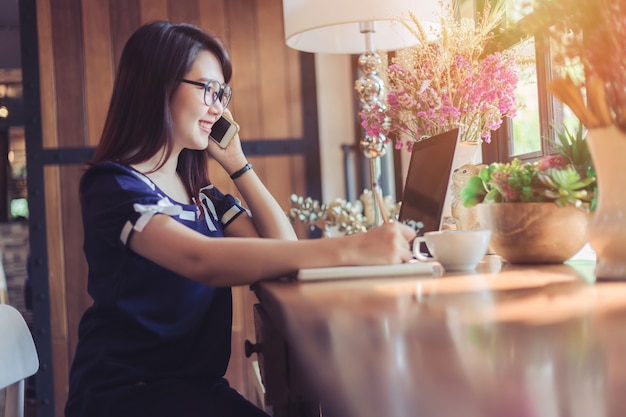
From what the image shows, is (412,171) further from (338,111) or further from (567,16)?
(338,111)

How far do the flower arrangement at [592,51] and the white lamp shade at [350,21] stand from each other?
3.09ft

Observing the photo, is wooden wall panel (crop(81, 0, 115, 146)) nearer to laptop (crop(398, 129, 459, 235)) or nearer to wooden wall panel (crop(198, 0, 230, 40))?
wooden wall panel (crop(198, 0, 230, 40))

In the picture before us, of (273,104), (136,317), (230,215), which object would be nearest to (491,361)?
(136,317)

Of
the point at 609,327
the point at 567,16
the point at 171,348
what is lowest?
the point at 171,348

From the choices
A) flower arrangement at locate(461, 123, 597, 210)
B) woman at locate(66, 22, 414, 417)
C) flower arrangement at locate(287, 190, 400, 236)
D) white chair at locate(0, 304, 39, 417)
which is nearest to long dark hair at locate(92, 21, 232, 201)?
woman at locate(66, 22, 414, 417)

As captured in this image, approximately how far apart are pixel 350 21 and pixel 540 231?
0.97 m

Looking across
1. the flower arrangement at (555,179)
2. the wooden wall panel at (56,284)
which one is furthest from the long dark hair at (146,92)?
the wooden wall panel at (56,284)

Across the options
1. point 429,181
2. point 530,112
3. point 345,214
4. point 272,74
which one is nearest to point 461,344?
point 429,181

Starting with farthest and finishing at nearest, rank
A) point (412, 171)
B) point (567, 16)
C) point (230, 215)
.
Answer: point (412, 171) → point (230, 215) → point (567, 16)

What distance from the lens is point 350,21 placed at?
6.24 feet

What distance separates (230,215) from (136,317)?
406mm

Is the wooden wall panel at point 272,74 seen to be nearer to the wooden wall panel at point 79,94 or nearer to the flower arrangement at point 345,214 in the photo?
the wooden wall panel at point 79,94

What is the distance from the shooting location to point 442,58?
5.43 feet

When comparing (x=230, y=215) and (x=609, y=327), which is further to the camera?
(x=230, y=215)
